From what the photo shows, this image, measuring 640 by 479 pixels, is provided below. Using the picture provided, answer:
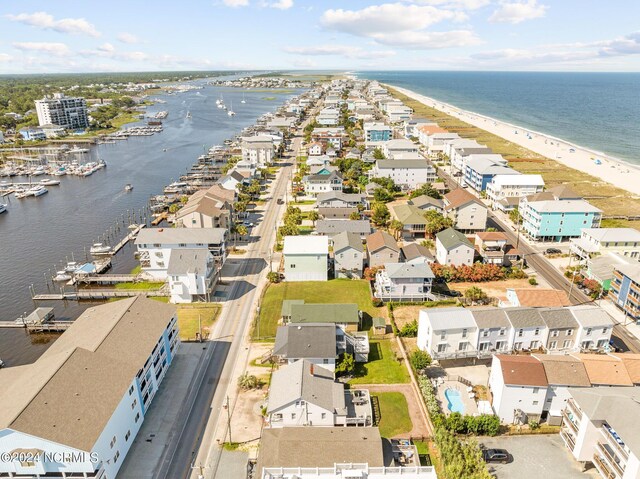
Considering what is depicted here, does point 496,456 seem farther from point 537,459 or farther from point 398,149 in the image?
point 398,149

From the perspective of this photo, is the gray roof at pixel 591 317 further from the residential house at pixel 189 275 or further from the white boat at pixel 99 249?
the white boat at pixel 99 249

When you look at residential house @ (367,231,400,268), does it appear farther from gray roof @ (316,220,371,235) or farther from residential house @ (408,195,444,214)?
residential house @ (408,195,444,214)

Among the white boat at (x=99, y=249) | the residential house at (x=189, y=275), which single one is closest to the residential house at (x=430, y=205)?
the residential house at (x=189, y=275)

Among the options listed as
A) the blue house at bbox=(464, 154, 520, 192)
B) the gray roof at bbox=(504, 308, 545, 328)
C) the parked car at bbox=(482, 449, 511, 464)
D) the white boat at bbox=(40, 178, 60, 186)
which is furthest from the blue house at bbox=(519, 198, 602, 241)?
the white boat at bbox=(40, 178, 60, 186)

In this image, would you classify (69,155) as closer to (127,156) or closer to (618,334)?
(127,156)

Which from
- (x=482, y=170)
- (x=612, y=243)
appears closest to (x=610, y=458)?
(x=612, y=243)

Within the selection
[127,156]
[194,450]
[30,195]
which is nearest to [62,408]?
[194,450]
